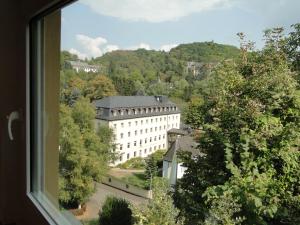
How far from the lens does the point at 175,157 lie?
1023 mm

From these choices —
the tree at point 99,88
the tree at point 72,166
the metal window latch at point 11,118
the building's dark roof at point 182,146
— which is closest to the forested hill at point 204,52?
the building's dark roof at point 182,146

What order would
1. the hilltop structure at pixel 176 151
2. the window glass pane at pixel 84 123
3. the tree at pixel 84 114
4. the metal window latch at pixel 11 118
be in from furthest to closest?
the metal window latch at pixel 11 118
the tree at pixel 84 114
the window glass pane at pixel 84 123
the hilltop structure at pixel 176 151

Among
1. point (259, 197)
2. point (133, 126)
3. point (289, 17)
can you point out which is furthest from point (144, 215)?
point (289, 17)

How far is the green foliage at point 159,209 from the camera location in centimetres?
99

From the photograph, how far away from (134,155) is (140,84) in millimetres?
231

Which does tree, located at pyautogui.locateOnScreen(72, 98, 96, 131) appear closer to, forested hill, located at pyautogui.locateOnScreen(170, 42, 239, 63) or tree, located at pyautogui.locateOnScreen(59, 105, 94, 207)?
tree, located at pyautogui.locateOnScreen(59, 105, 94, 207)

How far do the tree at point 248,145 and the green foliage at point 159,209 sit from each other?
0.05 metres

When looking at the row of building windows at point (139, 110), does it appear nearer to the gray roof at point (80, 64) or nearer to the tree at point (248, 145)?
the tree at point (248, 145)

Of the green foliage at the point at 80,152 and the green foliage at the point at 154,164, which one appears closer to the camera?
the green foliage at the point at 154,164

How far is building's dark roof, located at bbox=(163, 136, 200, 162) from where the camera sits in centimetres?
96

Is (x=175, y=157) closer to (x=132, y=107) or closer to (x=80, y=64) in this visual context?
(x=132, y=107)

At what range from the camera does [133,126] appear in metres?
1.14

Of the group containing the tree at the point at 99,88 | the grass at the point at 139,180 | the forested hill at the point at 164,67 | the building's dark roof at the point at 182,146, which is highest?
the forested hill at the point at 164,67

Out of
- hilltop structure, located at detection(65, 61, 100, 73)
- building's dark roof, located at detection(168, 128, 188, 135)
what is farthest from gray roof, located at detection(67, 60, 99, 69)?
building's dark roof, located at detection(168, 128, 188, 135)
